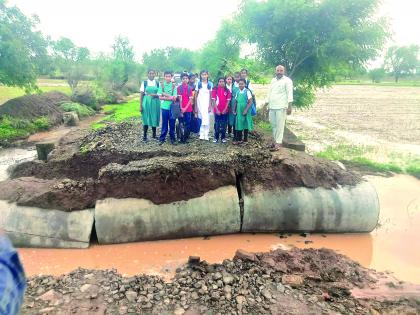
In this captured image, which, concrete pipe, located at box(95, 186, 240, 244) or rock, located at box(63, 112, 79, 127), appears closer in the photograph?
concrete pipe, located at box(95, 186, 240, 244)

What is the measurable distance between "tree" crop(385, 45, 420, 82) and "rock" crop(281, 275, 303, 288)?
74.5m

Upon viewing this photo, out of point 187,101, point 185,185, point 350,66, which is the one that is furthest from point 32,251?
point 350,66

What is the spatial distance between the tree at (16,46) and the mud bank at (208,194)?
11.2 metres

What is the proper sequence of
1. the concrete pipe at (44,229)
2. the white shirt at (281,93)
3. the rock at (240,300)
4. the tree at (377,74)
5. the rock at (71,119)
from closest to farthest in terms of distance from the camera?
the rock at (240,300), the concrete pipe at (44,229), the white shirt at (281,93), the rock at (71,119), the tree at (377,74)

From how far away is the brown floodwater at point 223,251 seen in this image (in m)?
5.61

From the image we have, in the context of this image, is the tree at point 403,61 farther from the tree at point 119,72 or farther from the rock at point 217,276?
the rock at point 217,276

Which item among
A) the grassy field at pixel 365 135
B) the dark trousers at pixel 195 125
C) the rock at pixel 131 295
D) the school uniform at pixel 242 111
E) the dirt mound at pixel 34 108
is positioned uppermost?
the school uniform at pixel 242 111

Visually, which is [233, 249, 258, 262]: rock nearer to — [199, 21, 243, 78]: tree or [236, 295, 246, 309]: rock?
[236, 295, 246, 309]: rock

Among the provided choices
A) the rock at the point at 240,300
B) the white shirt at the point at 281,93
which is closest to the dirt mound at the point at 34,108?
the white shirt at the point at 281,93

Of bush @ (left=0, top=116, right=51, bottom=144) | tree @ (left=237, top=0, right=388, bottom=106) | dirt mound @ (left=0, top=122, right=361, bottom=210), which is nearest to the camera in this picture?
dirt mound @ (left=0, top=122, right=361, bottom=210)

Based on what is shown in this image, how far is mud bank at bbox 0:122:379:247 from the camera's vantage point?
6223 millimetres

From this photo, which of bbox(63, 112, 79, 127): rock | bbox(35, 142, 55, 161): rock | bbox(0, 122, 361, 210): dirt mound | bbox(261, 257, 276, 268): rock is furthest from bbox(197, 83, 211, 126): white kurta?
bbox(63, 112, 79, 127): rock

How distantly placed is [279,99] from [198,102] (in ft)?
6.15

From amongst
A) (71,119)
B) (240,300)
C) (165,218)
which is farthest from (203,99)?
(71,119)
